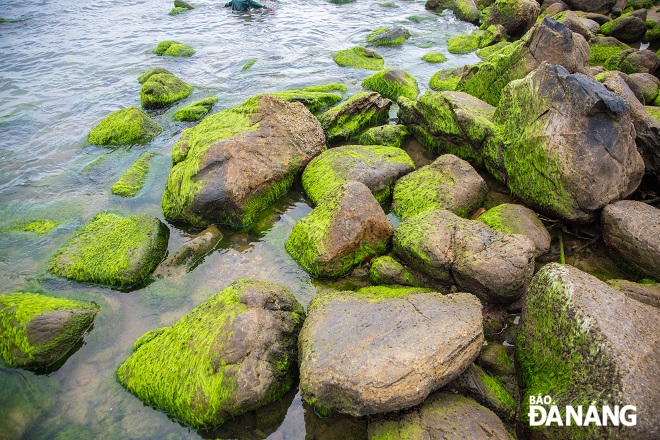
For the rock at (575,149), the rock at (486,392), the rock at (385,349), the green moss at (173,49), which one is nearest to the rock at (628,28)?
the rock at (575,149)

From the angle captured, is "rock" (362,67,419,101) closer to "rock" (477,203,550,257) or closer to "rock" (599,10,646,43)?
"rock" (477,203,550,257)

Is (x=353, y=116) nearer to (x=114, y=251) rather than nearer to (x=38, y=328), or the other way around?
(x=114, y=251)

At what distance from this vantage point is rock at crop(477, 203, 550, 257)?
5848 mm

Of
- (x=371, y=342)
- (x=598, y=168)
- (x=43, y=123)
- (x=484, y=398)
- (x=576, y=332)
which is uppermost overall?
(x=598, y=168)

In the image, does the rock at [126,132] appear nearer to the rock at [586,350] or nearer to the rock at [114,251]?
the rock at [114,251]

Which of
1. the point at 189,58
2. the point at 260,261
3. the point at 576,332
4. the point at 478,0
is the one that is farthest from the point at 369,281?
the point at 478,0

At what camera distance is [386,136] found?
8.88 metres

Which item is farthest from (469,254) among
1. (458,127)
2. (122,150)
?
(122,150)

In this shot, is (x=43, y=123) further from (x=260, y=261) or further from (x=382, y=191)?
(x=382, y=191)

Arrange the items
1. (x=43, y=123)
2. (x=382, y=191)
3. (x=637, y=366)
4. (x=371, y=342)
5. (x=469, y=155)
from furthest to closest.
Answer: (x=43, y=123), (x=469, y=155), (x=382, y=191), (x=371, y=342), (x=637, y=366)

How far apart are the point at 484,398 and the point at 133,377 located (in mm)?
3972

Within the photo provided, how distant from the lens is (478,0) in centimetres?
1994

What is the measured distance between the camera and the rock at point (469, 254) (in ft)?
16.2

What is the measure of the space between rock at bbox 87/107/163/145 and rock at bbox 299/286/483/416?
736 cm
